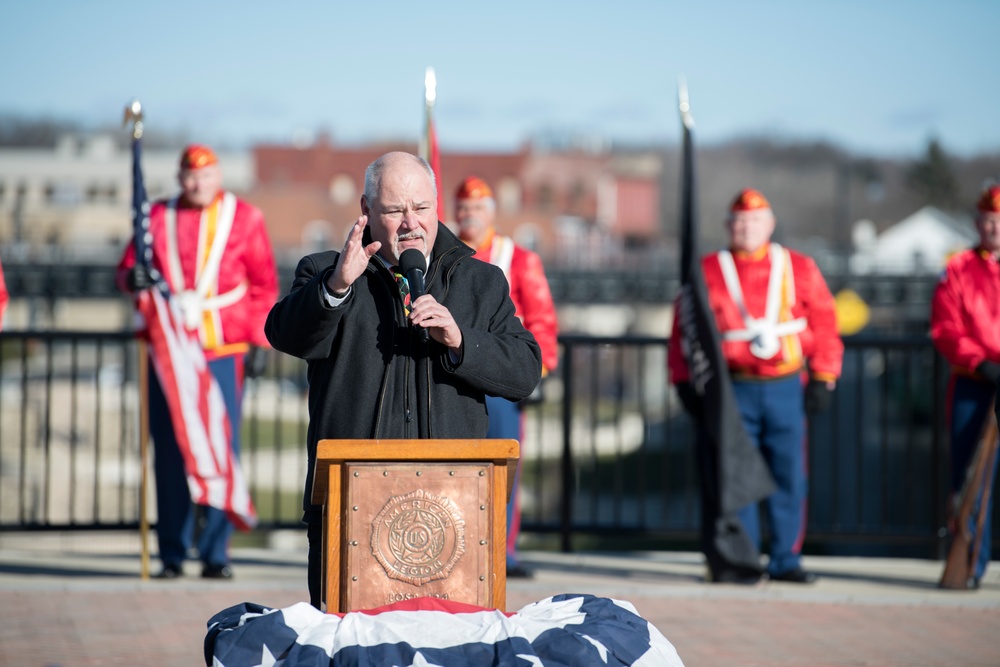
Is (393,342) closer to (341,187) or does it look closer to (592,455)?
(592,455)

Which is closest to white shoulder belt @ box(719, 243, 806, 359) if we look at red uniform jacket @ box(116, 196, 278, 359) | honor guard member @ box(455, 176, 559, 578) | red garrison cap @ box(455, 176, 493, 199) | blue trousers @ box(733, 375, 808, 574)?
blue trousers @ box(733, 375, 808, 574)

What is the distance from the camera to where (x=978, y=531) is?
24.0ft

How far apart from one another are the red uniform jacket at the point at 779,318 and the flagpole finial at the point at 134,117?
315 cm

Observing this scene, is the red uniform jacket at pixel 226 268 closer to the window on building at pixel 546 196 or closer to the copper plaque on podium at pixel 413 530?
the copper plaque on podium at pixel 413 530

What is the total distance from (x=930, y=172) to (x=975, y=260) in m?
125

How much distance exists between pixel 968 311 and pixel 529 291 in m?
2.36

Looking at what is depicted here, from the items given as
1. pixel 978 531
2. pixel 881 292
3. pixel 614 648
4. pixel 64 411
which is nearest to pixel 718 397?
pixel 978 531

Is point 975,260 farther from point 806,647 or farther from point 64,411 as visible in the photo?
point 64,411

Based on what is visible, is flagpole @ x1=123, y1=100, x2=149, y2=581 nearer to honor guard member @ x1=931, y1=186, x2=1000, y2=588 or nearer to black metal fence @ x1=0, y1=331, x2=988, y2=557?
black metal fence @ x1=0, y1=331, x2=988, y2=557

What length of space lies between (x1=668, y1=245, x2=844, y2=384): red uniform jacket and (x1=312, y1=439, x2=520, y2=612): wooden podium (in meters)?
4.11

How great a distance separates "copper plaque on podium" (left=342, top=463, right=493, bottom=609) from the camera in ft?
11.2

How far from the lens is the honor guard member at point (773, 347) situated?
293 inches

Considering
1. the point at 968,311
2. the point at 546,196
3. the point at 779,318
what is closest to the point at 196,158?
the point at 779,318

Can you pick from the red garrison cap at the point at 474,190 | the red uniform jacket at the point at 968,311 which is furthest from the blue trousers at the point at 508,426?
the red uniform jacket at the point at 968,311
